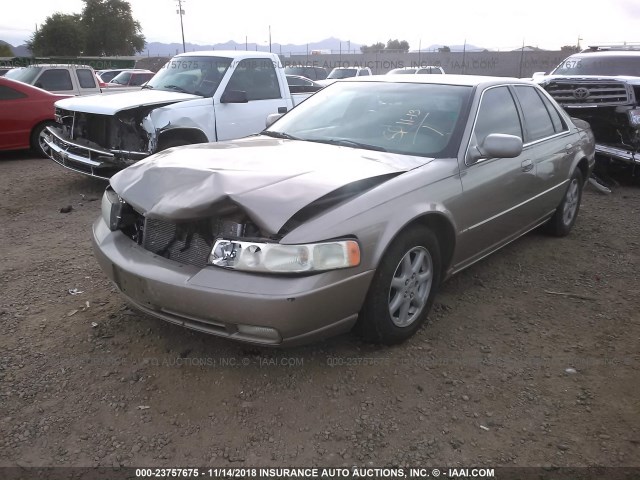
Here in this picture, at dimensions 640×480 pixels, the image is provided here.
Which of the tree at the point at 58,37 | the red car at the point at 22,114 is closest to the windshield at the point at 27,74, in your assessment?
the red car at the point at 22,114

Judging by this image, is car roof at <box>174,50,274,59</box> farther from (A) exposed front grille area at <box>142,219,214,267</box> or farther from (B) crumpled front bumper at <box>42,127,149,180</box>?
(A) exposed front grille area at <box>142,219,214,267</box>

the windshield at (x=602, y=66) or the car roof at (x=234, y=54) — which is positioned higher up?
the car roof at (x=234, y=54)

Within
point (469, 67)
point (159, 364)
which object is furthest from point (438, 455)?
point (469, 67)

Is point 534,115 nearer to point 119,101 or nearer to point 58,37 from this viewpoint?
point 119,101

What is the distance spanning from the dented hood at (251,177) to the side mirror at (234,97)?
127 inches

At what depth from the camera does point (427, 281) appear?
3.31 m

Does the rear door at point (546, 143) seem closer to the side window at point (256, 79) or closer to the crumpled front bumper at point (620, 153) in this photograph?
the crumpled front bumper at point (620, 153)

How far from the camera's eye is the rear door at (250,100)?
681 cm

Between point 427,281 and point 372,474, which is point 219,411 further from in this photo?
point 427,281

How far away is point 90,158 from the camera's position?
21.0 ft

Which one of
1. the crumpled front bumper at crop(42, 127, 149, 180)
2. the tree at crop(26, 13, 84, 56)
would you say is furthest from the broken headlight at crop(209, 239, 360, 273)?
the tree at crop(26, 13, 84, 56)

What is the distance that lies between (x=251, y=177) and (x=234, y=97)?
4152 mm

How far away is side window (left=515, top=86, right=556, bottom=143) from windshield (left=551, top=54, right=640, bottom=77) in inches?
201

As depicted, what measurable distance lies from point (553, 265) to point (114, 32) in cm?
6013
